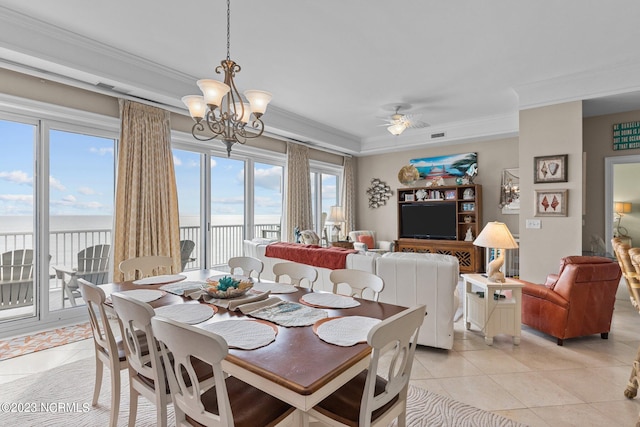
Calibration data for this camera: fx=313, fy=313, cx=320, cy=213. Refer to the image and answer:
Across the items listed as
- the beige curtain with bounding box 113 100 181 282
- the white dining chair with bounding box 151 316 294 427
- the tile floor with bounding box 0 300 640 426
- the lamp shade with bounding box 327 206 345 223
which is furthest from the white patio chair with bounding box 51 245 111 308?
the lamp shade with bounding box 327 206 345 223

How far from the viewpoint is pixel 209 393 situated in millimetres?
1426

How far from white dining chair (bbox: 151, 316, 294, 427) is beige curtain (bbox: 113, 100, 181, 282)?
286 centimetres

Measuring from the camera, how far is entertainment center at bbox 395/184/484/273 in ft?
19.6

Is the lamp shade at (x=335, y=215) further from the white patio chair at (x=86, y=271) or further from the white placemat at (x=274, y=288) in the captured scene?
the white placemat at (x=274, y=288)

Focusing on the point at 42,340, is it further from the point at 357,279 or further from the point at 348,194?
the point at 348,194

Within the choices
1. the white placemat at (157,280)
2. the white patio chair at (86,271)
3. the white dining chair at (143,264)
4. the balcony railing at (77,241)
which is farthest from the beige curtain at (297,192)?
the white placemat at (157,280)

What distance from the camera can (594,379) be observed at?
7.86ft

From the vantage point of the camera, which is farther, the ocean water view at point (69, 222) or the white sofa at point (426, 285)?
the ocean water view at point (69, 222)

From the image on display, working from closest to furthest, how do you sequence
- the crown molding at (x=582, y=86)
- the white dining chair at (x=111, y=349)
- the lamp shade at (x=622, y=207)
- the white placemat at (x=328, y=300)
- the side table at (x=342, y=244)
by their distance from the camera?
the white dining chair at (x=111, y=349), the white placemat at (x=328, y=300), the crown molding at (x=582, y=86), the lamp shade at (x=622, y=207), the side table at (x=342, y=244)

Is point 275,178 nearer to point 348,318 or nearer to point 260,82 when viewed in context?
point 260,82

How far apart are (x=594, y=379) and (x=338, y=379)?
2.46 meters

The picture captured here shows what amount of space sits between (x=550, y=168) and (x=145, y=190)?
16.9 feet

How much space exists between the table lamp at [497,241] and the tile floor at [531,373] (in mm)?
662

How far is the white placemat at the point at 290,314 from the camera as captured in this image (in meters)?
1.60
